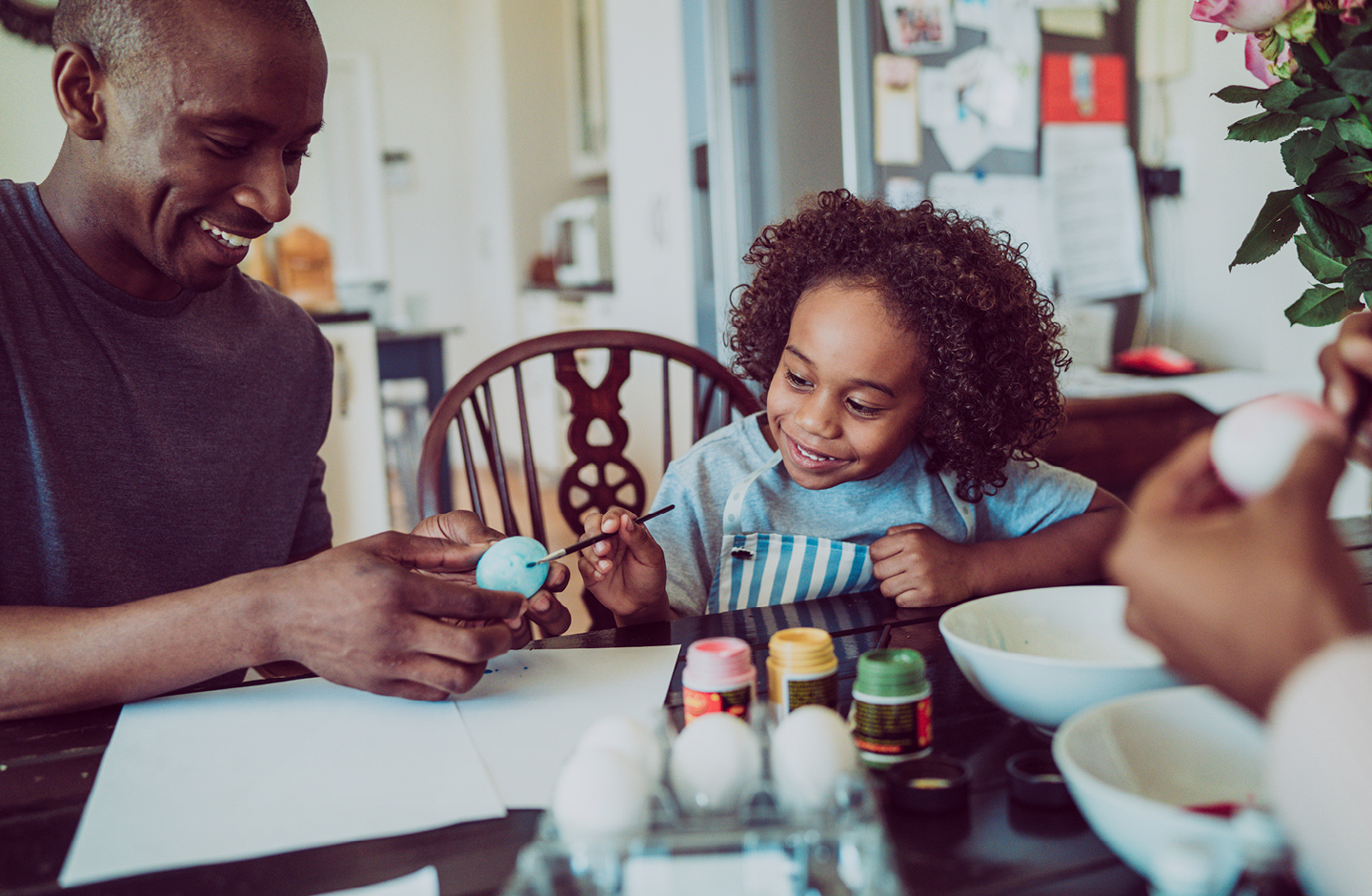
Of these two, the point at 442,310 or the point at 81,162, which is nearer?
the point at 81,162

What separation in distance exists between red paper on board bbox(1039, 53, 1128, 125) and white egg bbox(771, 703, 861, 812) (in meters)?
2.21

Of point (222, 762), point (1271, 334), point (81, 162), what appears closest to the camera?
point (222, 762)

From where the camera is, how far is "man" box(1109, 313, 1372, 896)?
391mm

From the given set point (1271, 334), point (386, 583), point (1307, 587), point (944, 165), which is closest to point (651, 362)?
point (944, 165)

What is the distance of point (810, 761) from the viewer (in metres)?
0.55

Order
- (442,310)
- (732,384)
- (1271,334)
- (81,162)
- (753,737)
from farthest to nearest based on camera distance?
(442,310) < (1271,334) < (732,384) < (81,162) < (753,737)

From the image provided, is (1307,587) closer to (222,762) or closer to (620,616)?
(222,762)

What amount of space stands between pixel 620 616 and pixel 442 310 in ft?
17.8

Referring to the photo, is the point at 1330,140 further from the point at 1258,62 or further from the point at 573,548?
the point at 573,548

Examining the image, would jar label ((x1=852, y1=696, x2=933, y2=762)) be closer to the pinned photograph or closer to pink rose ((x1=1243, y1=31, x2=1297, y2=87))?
pink rose ((x1=1243, y1=31, x2=1297, y2=87))

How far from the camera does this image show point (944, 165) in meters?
2.38

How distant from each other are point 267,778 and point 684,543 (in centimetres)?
64

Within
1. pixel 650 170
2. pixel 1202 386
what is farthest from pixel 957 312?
pixel 650 170

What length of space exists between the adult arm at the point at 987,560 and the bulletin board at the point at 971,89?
135cm
